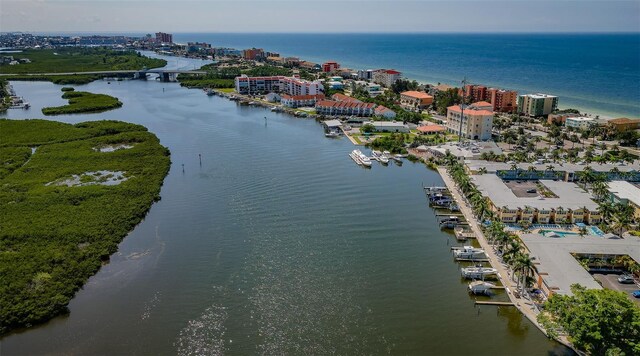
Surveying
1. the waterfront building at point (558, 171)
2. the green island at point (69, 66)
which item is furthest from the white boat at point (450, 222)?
the green island at point (69, 66)

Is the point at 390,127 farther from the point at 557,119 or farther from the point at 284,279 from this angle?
the point at 284,279

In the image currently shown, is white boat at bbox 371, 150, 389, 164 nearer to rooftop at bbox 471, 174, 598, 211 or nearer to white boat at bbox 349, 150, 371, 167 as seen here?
white boat at bbox 349, 150, 371, 167

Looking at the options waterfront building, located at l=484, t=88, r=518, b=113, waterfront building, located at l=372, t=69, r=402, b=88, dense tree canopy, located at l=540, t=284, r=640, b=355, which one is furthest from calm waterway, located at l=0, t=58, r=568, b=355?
waterfront building, located at l=372, t=69, r=402, b=88

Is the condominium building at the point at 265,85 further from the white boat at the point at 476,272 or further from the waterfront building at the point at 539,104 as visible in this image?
the white boat at the point at 476,272

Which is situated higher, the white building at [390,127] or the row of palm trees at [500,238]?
the white building at [390,127]

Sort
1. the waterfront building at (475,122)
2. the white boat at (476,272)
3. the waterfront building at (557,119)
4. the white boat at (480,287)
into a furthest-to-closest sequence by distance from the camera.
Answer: the waterfront building at (557,119) → the waterfront building at (475,122) → the white boat at (476,272) → the white boat at (480,287)

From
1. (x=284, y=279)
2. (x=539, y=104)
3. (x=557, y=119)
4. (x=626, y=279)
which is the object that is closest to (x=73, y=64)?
(x=539, y=104)
